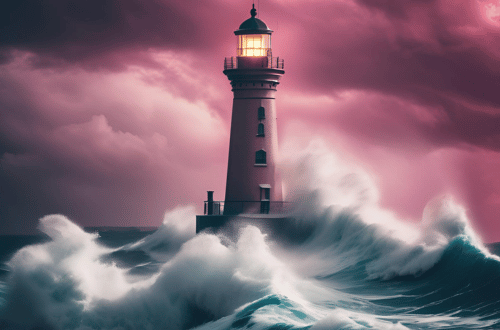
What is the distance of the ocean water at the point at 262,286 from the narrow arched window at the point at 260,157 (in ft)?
13.7

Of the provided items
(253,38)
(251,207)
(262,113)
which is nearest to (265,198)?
(251,207)

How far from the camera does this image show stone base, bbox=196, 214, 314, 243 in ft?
99.2

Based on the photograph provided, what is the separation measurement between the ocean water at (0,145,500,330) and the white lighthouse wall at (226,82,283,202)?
3.87 m

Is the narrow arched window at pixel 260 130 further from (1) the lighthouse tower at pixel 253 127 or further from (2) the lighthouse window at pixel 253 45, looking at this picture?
(2) the lighthouse window at pixel 253 45

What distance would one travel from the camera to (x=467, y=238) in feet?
77.7

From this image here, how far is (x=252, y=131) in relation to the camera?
30844mm

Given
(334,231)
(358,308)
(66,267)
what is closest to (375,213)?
(334,231)

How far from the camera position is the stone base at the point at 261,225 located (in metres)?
30.2

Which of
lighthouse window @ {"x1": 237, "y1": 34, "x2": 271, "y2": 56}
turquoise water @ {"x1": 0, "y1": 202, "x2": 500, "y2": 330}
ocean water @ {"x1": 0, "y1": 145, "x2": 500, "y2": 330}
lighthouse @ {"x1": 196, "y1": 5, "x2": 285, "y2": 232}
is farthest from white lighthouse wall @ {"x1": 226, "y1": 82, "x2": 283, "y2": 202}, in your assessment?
turquoise water @ {"x1": 0, "y1": 202, "x2": 500, "y2": 330}

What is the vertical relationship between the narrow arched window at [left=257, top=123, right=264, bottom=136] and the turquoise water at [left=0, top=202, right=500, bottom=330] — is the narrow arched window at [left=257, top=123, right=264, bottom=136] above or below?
above

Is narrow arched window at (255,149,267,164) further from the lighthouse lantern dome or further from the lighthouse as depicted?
the lighthouse lantern dome

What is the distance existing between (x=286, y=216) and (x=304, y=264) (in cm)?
220

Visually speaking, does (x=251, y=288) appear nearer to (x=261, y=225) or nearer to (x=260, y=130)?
(x=261, y=225)

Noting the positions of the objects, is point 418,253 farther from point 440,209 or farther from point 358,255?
point 358,255
